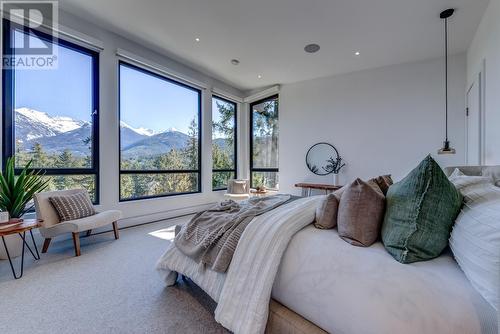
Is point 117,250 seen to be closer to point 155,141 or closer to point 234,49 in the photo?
point 155,141

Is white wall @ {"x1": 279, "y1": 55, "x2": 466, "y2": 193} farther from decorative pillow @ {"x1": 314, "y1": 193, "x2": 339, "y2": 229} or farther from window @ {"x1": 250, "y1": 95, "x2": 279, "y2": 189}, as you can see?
decorative pillow @ {"x1": 314, "y1": 193, "x2": 339, "y2": 229}

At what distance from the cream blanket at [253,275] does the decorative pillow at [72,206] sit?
7.19 ft

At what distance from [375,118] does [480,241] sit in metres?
4.00

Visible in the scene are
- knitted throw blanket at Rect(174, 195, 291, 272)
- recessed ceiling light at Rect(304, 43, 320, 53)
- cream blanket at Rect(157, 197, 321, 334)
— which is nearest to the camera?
cream blanket at Rect(157, 197, 321, 334)

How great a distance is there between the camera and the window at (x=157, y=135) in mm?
3916

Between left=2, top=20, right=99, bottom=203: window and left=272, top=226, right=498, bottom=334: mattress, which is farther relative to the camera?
left=2, top=20, right=99, bottom=203: window

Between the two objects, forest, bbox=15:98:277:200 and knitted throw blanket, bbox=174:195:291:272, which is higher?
forest, bbox=15:98:277:200

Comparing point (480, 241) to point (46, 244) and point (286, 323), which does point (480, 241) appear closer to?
point (286, 323)

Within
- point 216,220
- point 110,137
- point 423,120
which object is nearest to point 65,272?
point 216,220

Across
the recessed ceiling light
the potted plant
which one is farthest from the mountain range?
the recessed ceiling light

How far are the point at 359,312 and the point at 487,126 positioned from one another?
2931mm

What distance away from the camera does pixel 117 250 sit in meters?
2.79

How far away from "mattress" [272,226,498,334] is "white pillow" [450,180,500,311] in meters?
0.05

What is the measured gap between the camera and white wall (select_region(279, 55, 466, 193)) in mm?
3785
